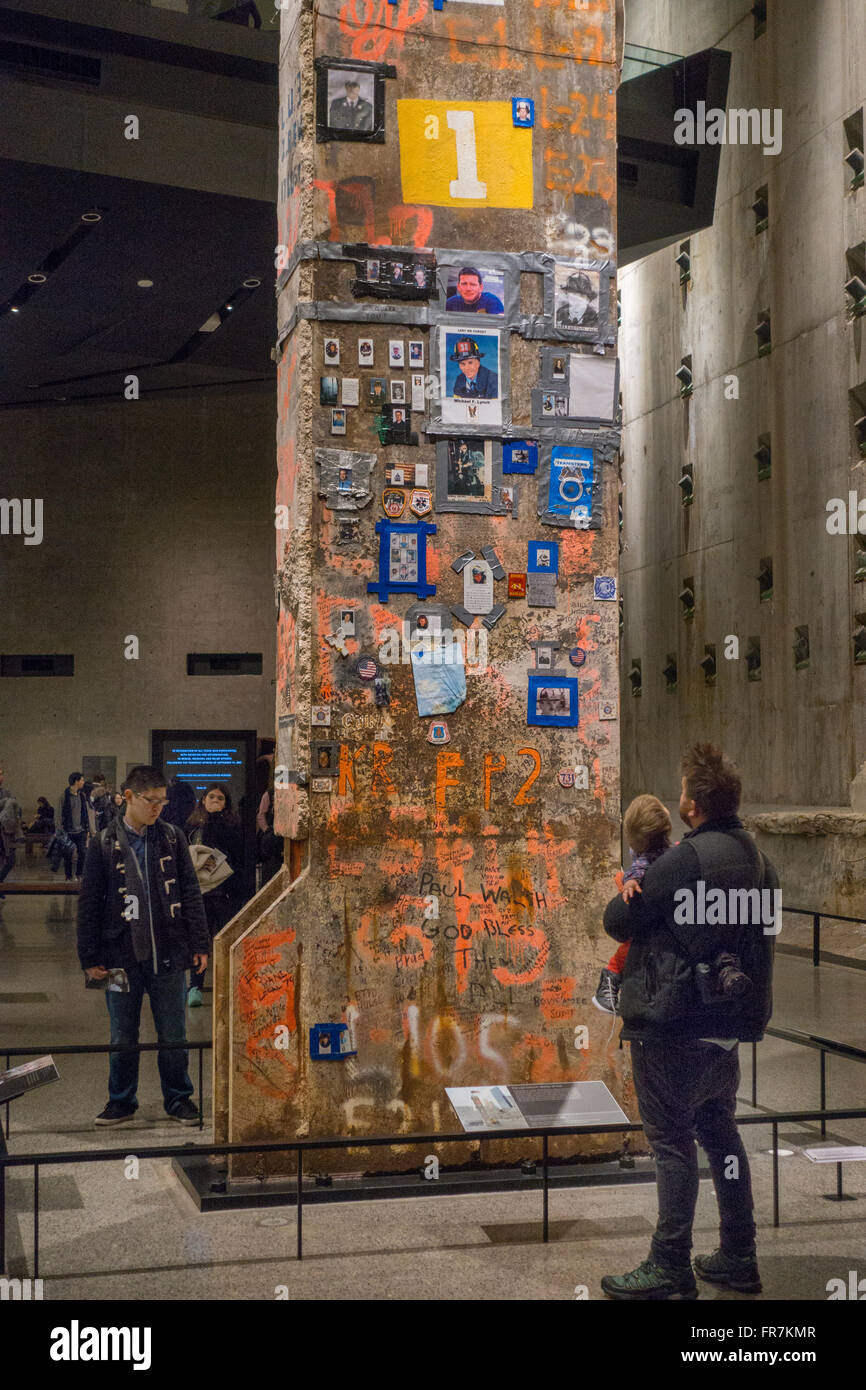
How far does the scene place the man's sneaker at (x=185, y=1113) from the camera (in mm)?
7169

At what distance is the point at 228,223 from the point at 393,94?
1199 cm

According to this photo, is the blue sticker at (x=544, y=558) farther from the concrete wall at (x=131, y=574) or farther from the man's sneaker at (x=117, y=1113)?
the concrete wall at (x=131, y=574)

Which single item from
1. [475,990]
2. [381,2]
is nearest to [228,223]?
[381,2]

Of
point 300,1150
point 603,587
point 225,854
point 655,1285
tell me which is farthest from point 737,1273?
point 225,854

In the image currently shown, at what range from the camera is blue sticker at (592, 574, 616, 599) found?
21.7 feet

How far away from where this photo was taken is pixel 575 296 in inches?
261

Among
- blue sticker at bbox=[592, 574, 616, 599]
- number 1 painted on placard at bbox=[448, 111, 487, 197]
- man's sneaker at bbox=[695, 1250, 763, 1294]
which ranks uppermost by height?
number 1 painted on placard at bbox=[448, 111, 487, 197]

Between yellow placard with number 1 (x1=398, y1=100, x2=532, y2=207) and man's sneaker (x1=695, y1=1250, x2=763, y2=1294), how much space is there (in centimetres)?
453

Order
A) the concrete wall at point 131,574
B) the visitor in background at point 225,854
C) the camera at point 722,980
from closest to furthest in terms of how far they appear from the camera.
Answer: the camera at point 722,980, the visitor in background at point 225,854, the concrete wall at point 131,574

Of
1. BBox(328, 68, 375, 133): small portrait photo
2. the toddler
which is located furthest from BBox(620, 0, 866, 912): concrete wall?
BBox(328, 68, 375, 133): small portrait photo

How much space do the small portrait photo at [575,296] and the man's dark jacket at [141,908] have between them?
3318 millimetres

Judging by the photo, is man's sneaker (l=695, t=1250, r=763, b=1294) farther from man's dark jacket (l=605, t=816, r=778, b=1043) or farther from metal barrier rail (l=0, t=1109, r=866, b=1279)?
man's dark jacket (l=605, t=816, r=778, b=1043)

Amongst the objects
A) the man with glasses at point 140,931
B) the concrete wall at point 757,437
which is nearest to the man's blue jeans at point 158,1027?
the man with glasses at point 140,931
